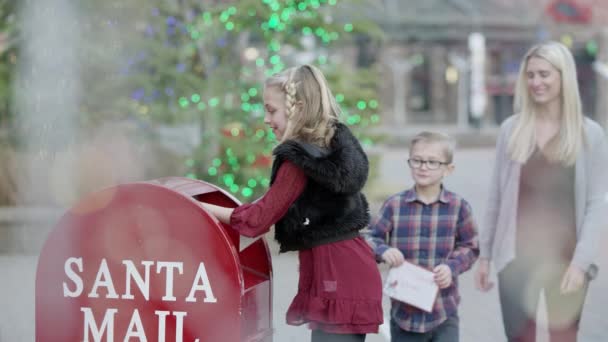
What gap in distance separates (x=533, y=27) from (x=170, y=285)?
34796 mm

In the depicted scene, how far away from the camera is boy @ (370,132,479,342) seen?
13.7ft

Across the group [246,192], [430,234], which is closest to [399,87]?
[246,192]

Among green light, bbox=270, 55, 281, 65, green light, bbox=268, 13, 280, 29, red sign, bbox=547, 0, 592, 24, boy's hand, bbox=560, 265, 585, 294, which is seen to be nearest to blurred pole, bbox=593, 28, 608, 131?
red sign, bbox=547, 0, 592, 24

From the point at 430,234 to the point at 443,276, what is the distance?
8.4 inches

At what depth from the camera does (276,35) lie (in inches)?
428

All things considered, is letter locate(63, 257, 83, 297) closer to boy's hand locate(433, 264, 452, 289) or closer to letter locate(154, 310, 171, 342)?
letter locate(154, 310, 171, 342)

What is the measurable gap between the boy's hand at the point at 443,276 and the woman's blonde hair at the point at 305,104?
0.93 metres

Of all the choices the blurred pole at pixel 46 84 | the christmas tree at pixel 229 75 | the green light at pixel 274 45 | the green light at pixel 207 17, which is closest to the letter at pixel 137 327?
the blurred pole at pixel 46 84

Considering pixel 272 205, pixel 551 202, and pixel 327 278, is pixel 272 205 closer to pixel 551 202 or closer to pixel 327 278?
pixel 327 278

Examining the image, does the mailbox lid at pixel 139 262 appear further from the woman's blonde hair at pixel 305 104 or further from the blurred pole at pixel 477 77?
the blurred pole at pixel 477 77

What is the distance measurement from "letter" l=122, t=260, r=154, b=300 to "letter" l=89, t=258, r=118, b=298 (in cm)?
5

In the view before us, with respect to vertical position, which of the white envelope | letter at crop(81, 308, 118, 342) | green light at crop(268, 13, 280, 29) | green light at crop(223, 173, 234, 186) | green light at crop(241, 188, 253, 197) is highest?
green light at crop(268, 13, 280, 29)

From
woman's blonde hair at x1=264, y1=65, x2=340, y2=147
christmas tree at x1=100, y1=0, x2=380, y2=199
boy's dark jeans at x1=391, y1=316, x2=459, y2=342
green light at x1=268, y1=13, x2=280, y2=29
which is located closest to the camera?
woman's blonde hair at x1=264, y1=65, x2=340, y2=147

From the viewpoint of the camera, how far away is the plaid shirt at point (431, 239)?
4.18 meters
